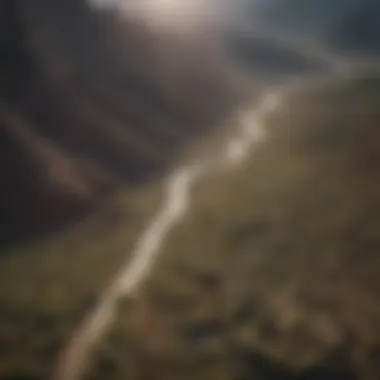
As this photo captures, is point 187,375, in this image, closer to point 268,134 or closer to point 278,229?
point 278,229

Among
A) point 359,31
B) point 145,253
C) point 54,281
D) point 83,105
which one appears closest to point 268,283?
point 145,253

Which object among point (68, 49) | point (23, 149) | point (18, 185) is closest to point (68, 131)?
point (23, 149)

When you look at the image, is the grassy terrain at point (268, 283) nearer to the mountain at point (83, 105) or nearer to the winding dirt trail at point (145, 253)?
the winding dirt trail at point (145, 253)

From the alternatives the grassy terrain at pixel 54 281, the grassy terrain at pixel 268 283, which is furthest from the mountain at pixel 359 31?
the grassy terrain at pixel 54 281

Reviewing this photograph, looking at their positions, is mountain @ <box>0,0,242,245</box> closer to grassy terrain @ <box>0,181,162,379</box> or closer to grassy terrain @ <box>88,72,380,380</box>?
grassy terrain @ <box>0,181,162,379</box>

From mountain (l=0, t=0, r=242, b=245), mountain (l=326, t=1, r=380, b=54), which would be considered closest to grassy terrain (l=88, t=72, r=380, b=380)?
mountain (l=0, t=0, r=242, b=245)

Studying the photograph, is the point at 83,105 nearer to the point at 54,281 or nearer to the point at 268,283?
the point at 54,281

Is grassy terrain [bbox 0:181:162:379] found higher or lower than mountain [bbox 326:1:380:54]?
lower
